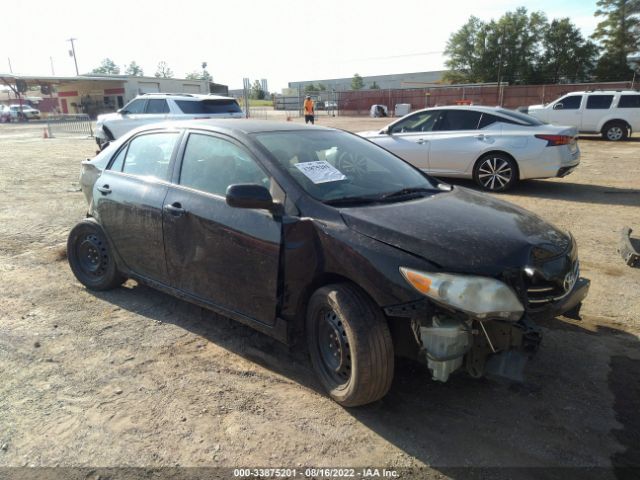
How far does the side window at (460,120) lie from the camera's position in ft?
30.2

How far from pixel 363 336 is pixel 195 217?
158 cm

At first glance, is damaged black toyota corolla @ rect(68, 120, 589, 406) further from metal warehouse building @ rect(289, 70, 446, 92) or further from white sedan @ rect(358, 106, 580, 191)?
metal warehouse building @ rect(289, 70, 446, 92)

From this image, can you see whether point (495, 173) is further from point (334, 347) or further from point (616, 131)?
point (616, 131)

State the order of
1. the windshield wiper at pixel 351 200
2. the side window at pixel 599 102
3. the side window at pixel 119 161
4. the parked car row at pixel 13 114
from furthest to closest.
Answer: the parked car row at pixel 13 114 < the side window at pixel 599 102 < the side window at pixel 119 161 < the windshield wiper at pixel 351 200

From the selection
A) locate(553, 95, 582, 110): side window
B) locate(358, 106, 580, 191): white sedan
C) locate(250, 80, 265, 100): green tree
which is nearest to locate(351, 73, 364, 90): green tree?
locate(250, 80, 265, 100): green tree

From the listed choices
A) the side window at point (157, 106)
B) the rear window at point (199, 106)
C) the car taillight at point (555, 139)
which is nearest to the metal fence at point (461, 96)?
the rear window at point (199, 106)

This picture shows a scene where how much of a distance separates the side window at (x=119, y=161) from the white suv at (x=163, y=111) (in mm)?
10086

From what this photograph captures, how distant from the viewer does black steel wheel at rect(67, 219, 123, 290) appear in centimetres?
445

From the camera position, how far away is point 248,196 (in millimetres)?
2953

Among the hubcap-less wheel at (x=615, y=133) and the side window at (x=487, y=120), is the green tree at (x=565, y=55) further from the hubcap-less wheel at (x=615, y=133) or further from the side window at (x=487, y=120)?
the side window at (x=487, y=120)

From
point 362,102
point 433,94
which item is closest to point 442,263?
point 433,94

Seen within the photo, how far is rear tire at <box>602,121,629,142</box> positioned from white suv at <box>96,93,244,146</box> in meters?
13.7

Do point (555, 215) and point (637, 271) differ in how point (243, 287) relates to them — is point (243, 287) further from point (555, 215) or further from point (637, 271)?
point (555, 215)

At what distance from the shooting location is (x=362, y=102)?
4516 cm
